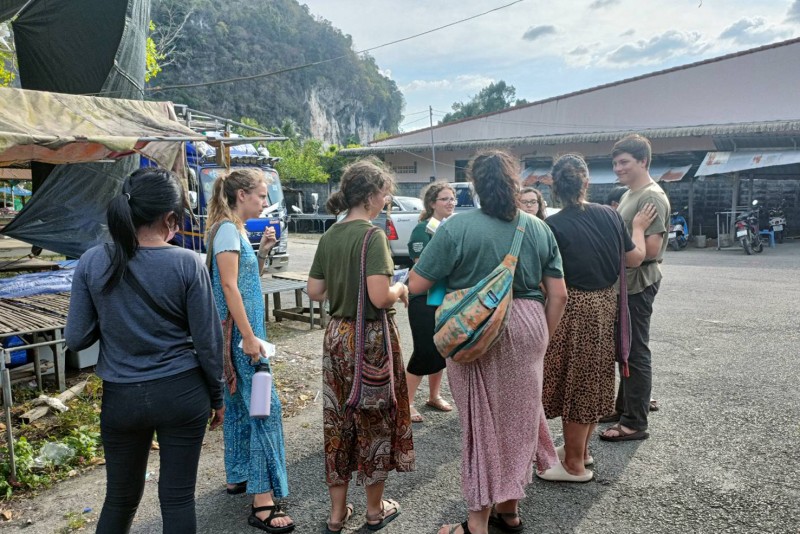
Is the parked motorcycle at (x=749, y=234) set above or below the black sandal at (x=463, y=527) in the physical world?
above

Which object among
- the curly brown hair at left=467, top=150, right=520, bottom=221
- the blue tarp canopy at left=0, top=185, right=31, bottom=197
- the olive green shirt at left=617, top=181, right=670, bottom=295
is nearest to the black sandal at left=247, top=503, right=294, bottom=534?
the curly brown hair at left=467, top=150, right=520, bottom=221

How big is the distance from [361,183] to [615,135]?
18157 millimetres

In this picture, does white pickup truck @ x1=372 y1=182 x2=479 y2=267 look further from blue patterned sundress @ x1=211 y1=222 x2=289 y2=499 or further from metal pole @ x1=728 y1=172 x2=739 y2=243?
blue patterned sundress @ x1=211 y1=222 x2=289 y2=499

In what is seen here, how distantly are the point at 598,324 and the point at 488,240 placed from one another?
3.31ft

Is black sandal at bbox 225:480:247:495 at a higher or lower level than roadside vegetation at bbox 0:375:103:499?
lower

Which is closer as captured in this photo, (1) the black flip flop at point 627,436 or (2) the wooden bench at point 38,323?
(1) the black flip flop at point 627,436

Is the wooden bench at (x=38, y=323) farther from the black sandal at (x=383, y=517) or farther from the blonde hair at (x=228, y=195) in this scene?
the black sandal at (x=383, y=517)

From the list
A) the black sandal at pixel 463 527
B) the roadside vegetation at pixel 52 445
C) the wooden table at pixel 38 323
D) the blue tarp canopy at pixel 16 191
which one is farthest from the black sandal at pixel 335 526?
the blue tarp canopy at pixel 16 191

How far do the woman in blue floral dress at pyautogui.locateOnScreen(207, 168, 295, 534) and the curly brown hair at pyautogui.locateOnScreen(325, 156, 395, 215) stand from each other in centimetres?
46

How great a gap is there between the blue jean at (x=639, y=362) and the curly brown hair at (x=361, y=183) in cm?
190

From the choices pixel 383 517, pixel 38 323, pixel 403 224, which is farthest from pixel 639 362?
pixel 403 224

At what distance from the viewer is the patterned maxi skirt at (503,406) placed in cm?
247

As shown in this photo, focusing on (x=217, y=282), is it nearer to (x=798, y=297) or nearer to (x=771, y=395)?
(x=771, y=395)

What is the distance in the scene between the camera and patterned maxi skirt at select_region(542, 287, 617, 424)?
3072mm
